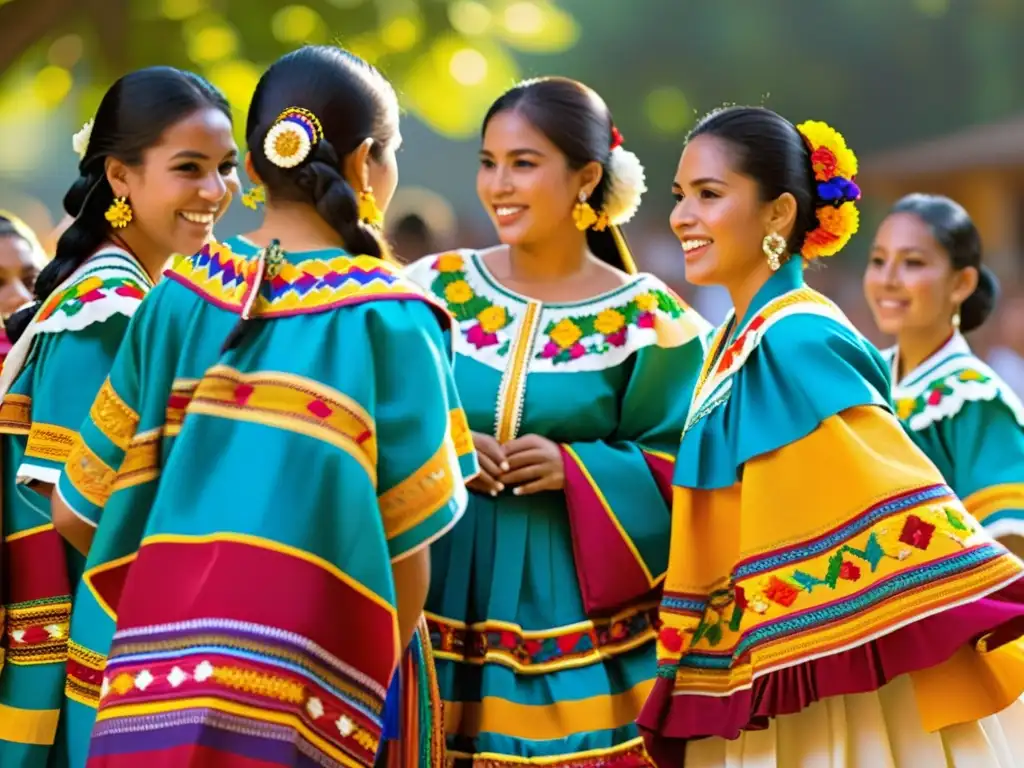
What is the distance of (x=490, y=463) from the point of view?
125 inches

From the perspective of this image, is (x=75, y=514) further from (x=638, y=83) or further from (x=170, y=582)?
(x=638, y=83)

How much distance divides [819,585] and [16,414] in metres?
1.64

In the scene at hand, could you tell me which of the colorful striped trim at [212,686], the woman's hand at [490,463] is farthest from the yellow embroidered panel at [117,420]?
the woman's hand at [490,463]

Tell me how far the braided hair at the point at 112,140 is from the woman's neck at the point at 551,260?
77 centimetres

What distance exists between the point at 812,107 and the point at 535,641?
8659mm

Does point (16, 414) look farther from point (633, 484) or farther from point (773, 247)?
point (773, 247)

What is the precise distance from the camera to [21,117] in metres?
9.05

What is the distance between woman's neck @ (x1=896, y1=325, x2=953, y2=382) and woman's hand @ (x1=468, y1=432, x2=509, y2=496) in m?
1.84

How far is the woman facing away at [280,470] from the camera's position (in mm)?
2289

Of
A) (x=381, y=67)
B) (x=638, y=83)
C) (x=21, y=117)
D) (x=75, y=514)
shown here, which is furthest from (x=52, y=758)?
(x=638, y=83)

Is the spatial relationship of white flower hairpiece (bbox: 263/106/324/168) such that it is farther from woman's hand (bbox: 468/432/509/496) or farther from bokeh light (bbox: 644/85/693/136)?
bokeh light (bbox: 644/85/693/136)

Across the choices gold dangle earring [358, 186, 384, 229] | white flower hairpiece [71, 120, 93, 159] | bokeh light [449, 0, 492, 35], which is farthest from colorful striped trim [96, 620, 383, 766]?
bokeh light [449, 0, 492, 35]

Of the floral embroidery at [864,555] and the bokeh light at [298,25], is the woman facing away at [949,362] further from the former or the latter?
the bokeh light at [298,25]

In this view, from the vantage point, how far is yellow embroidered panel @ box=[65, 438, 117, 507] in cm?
252
